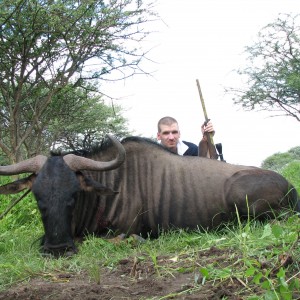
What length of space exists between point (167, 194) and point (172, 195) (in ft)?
0.17

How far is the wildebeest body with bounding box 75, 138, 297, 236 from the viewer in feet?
17.8

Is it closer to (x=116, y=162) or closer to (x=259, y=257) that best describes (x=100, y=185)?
(x=116, y=162)

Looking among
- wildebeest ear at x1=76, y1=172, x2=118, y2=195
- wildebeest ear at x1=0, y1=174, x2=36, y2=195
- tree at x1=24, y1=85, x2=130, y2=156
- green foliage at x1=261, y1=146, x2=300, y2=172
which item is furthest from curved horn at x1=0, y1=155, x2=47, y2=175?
green foliage at x1=261, y1=146, x2=300, y2=172

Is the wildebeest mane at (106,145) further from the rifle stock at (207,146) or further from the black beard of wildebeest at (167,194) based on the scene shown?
the rifle stock at (207,146)

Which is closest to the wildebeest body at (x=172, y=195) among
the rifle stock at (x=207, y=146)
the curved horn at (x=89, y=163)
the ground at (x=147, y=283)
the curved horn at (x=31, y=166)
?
the curved horn at (x=89, y=163)

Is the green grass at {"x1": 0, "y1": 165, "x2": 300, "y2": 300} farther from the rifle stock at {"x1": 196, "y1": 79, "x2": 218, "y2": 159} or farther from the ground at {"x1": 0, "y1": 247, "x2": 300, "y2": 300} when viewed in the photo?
the rifle stock at {"x1": 196, "y1": 79, "x2": 218, "y2": 159}

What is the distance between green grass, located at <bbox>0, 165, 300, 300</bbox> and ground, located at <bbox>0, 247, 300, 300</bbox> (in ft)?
0.04

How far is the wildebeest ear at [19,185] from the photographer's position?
213 inches

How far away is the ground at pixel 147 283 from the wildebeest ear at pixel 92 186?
5.35 ft

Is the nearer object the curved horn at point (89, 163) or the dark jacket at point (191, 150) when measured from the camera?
the curved horn at point (89, 163)

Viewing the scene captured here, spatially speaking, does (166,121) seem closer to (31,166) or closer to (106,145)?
(106,145)

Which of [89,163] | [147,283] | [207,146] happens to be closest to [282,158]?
[207,146]

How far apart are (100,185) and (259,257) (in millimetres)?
2492

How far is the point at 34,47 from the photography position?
11289 mm
